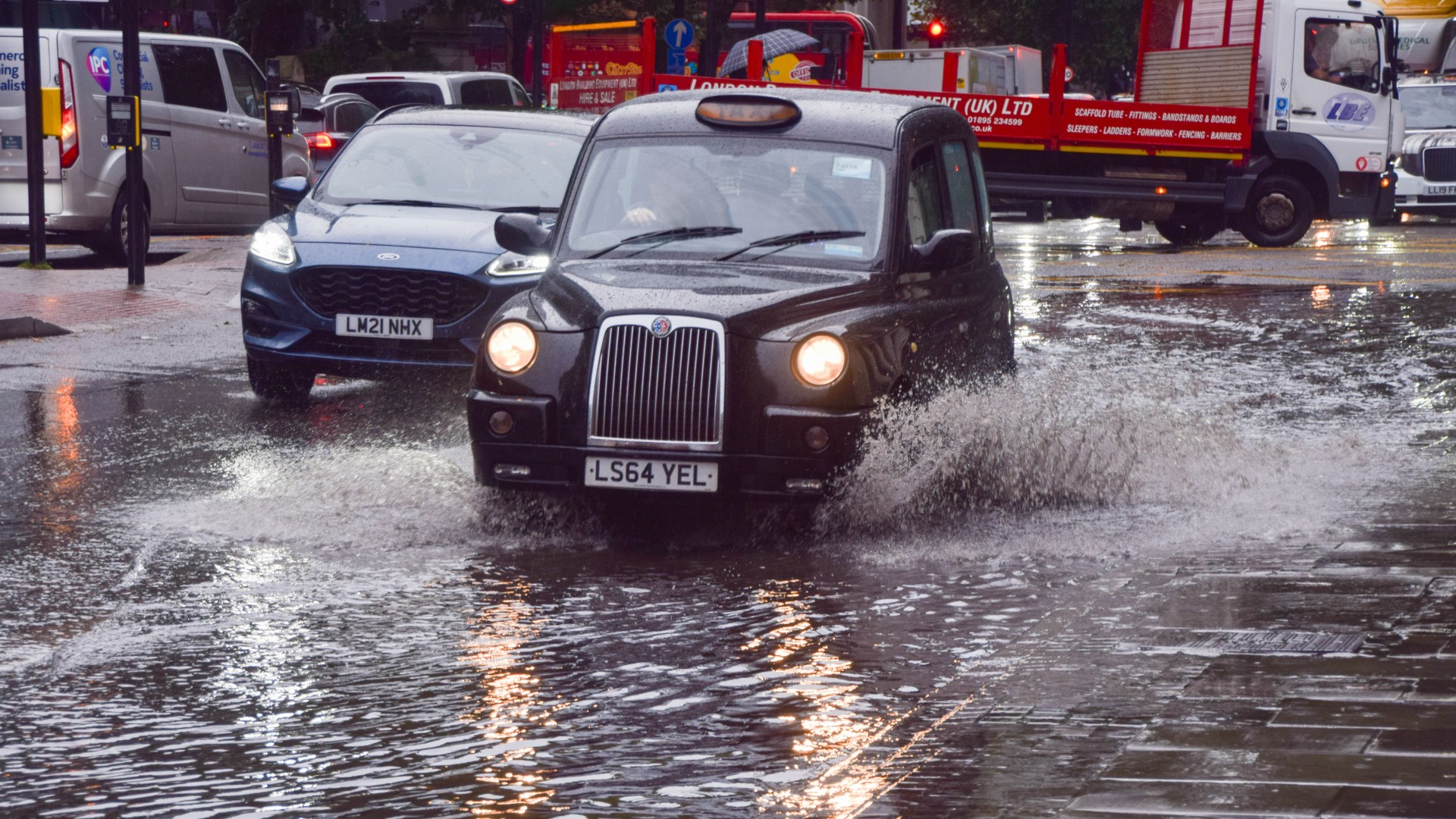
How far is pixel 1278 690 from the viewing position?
4.91m

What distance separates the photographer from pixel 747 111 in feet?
27.0

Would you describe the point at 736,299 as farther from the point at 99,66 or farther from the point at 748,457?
the point at 99,66

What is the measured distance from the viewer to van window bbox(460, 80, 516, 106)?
87.8 feet

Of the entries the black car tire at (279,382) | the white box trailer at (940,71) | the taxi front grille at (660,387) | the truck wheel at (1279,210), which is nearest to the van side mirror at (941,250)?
the taxi front grille at (660,387)

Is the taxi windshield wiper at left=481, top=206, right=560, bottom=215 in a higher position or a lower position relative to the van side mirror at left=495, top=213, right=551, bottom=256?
lower

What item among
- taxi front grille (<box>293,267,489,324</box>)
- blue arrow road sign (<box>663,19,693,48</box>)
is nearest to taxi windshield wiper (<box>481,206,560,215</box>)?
taxi front grille (<box>293,267,489,324</box>)

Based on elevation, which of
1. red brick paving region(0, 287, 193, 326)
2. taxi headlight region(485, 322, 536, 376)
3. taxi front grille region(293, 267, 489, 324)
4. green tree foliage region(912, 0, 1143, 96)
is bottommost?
red brick paving region(0, 287, 193, 326)

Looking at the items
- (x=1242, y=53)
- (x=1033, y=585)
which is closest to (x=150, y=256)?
(x=1242, y=53)

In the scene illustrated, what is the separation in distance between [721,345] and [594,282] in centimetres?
68

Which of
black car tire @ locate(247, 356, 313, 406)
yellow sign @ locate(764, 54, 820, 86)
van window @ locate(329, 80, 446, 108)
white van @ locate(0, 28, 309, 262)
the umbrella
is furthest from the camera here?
yellow sign @ locate(764, 54, 820, 86)

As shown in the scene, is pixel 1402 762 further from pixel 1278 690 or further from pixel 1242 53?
pixel 1242 53

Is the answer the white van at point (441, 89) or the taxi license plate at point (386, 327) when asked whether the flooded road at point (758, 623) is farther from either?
the white van at point (441, 89)

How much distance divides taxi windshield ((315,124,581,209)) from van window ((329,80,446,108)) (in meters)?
14.2

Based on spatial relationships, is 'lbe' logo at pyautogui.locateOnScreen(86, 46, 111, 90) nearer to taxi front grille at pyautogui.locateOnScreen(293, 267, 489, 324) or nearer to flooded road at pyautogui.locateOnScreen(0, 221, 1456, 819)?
flooded road at pyautogui.locateOnScreen(0, 221, 1456, 819)
